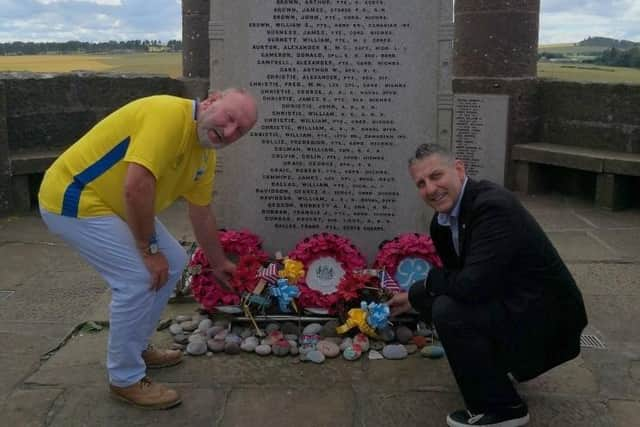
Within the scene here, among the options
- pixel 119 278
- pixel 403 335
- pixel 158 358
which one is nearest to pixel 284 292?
pixel 403 335

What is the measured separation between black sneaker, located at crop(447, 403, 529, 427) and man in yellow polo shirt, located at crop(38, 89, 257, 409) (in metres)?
1.25

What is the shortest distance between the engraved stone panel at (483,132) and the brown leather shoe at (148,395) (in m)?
5.92

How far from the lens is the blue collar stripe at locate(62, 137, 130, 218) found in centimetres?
309

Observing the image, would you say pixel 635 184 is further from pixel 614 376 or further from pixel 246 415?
pixel 246 415

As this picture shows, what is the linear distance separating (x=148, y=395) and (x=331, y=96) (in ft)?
7.09

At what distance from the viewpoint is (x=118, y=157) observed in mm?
3094

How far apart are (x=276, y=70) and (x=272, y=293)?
141 cm

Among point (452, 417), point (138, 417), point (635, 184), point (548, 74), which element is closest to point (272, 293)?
point (138, 417)

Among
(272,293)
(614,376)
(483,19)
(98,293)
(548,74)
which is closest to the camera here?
(614,376)

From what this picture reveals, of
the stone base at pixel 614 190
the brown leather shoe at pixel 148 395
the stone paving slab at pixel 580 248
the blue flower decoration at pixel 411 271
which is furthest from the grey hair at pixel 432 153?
the stone base at pixel 614 190

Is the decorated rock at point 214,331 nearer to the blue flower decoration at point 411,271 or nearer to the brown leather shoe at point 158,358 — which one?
the brown leather shoe at point 158,358

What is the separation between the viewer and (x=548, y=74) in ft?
30.1

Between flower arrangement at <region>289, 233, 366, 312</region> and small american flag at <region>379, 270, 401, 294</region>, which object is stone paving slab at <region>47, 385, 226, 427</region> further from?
small american flag at <region>379, 270, 401, 294</region>

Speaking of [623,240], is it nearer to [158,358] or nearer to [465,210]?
[465,210]
